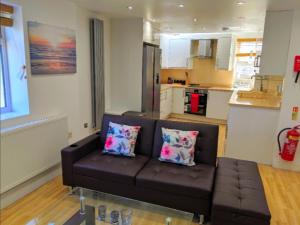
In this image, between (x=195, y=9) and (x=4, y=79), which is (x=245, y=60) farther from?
(x=4, y=79)

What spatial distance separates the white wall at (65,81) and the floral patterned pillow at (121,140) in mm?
933

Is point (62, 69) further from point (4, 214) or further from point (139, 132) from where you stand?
point (4, 214)

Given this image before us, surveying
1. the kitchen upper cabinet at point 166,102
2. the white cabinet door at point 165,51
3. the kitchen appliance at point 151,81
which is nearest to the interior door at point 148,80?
the kitchen appliance at point 151,81

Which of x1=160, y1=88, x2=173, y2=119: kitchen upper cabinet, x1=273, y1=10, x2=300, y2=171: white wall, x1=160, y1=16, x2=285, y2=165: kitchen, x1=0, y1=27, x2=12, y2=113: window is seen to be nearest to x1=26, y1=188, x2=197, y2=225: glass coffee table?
x1=0, y1=27, x2=12, y2=113: window

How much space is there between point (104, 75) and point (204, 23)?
2175 mm

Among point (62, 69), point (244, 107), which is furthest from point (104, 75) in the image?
point (244, 107)

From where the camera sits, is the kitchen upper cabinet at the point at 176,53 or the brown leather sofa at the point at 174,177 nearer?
the brown leather sofa at the point at 174,177

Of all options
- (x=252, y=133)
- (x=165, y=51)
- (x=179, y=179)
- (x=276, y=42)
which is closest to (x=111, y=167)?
(x=179, y=179)

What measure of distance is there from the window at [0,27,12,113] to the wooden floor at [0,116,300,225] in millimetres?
1056

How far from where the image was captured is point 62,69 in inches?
129

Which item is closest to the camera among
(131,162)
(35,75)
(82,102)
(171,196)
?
(171,196)

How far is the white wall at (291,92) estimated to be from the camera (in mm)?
3318

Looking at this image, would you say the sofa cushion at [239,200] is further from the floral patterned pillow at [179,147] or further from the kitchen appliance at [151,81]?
the kitchen appliance at [151,81]

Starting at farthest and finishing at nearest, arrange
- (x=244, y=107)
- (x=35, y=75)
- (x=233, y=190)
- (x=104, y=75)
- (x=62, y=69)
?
1. (x=104, y=75)
2. (x=244, y=107)
3. (x=62, y=69)
4. (x=35, y=75)
5. (x=233, y=190)
